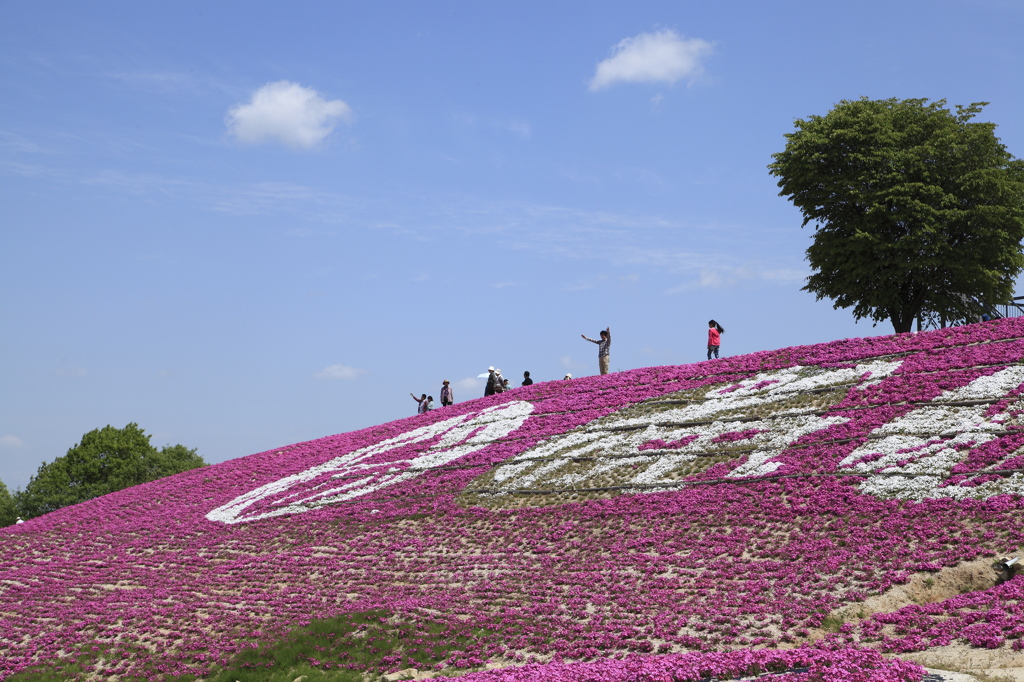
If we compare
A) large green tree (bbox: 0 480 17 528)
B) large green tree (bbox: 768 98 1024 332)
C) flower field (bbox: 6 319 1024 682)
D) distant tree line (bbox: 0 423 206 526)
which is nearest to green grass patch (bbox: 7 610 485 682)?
flower field (bbox: 6 319 1024 682)

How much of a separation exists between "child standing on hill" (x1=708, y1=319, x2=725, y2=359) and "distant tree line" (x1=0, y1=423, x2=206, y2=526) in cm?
4295

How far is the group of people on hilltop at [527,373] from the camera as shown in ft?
127

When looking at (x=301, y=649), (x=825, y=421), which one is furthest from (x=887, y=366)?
(x=301, y=649)

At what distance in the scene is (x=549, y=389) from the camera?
39.4 meters

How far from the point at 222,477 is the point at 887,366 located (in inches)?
1091

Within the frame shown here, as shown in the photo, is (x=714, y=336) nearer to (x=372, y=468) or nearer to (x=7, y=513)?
(x=372, y=468)

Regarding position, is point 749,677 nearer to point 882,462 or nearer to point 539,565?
point 539,565

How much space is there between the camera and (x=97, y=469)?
208ft

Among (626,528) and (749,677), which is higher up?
(626,528)

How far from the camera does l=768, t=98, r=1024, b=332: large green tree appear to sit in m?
44.8

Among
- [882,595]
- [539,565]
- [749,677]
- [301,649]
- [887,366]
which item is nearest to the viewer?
[749,677]

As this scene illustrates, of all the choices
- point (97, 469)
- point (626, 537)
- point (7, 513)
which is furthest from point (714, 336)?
point (7, 513)

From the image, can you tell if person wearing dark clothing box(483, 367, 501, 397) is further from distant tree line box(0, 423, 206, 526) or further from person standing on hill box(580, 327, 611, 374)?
distant tree line box(0, 423, 206, 526)

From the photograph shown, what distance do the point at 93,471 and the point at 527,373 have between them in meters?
36.9
